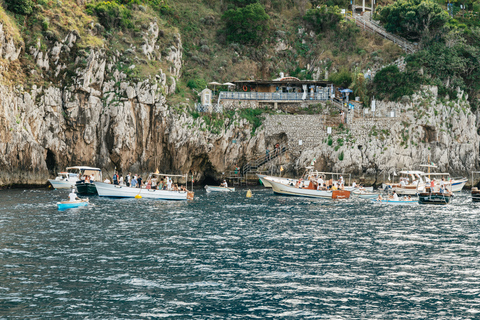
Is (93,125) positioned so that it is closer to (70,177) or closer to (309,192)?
(70,177)

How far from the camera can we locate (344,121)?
2896 inches

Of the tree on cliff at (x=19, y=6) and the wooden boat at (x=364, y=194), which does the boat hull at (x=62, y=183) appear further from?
the wooden boat at (x=364, y=194)

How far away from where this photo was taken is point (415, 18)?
3155 inches

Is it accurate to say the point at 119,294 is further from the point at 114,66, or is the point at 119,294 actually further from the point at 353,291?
the point at 114,66

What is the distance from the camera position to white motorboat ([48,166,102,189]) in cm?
5997

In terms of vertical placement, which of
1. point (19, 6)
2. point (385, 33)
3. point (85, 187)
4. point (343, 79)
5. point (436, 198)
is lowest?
point (436, 198)

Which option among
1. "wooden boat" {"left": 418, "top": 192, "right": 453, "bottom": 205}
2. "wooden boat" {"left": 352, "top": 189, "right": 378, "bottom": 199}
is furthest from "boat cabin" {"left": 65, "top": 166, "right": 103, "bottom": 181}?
"wooden boat" {"left": 418, "top": 192, "right": 453, "bottom": 205}

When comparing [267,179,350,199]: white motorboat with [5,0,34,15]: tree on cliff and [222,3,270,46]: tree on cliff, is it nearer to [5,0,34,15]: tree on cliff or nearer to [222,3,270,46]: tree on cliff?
[222,3,270,46]: tree on cliff

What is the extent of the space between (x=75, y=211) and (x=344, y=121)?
45042mm

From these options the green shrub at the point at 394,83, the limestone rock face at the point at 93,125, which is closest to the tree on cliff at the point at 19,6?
the limestone rock face at the point at 93,125

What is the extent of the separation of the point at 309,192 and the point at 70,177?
95.1 ft

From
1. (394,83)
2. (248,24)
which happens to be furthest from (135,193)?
(248,24)

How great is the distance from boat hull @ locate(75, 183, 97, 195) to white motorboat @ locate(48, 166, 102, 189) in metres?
4.47

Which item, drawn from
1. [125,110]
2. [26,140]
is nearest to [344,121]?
[125,110]
